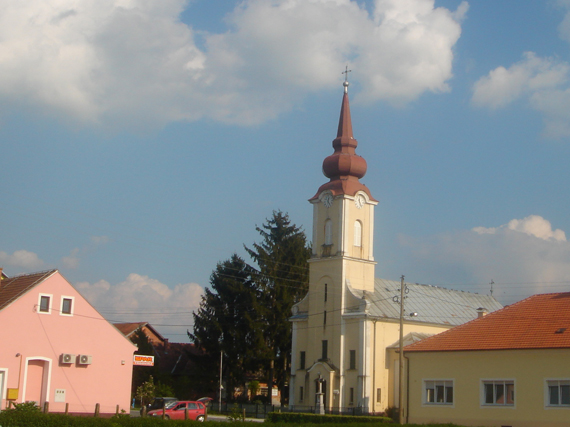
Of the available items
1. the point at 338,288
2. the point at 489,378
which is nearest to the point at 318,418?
the point at 489,378

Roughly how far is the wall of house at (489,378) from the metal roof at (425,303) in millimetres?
15550

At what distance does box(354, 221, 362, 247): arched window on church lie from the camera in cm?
5588

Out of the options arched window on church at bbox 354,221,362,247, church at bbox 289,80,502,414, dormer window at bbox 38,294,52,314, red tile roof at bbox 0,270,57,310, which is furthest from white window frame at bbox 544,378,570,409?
arched window on church at bbox 354,221,362,247

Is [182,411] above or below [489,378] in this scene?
below

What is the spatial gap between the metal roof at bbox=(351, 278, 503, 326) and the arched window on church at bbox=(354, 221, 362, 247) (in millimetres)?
3844

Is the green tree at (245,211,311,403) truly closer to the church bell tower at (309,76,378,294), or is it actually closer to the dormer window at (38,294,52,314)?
the church bell tower at (309,76,378,294)

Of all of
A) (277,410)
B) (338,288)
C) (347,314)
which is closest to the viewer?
(277,410)

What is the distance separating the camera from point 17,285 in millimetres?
36750

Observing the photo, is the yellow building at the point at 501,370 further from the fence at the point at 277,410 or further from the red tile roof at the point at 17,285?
the red tile roof at the point at 17,285

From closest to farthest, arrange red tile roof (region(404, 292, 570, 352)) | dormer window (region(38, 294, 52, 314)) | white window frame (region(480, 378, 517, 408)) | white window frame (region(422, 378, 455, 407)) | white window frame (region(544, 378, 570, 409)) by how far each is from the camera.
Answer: white window frame (region(544, 378, 570, 409)), red tile roof (region(404, 292, 570, 352)), white window frame (region(480, 378, 517, 408)), dormer window (region(38, 294, 52, 314)), white window frame (region(422, 378, 455, 407))

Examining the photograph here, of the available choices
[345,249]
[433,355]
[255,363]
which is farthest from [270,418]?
[255,363]

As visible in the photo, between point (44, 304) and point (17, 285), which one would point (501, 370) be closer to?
point (44, 304)

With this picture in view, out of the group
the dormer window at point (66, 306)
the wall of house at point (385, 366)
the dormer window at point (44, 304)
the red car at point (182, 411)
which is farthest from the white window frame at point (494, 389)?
the dormer window at point (44, 304)

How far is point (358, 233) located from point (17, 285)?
27.6m
